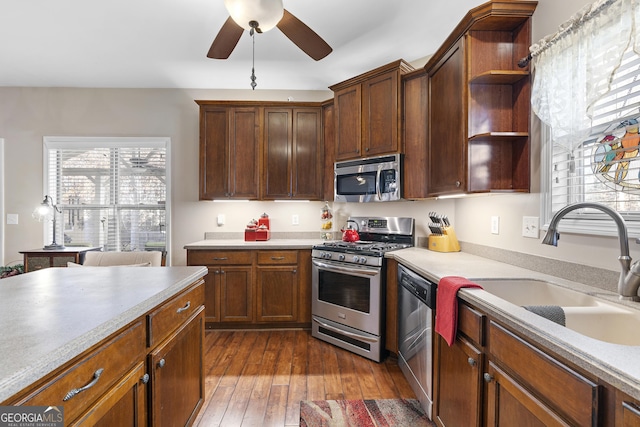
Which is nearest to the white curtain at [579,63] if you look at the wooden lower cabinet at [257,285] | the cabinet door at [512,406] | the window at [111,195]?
the cabinet door at [512,406]

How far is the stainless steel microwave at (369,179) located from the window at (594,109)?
122 cm

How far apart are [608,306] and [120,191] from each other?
4430mm

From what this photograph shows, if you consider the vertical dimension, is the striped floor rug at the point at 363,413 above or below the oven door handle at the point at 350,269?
below

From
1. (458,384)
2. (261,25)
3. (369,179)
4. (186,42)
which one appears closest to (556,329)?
(458,384)

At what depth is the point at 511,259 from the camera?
1.94 metres

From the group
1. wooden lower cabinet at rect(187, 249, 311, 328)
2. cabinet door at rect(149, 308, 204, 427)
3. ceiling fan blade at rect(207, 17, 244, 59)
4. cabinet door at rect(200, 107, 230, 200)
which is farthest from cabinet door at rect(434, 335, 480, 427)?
cabinet door at rect(200, 107, 230, 200)

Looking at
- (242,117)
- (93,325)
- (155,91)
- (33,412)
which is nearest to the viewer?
(33,412)

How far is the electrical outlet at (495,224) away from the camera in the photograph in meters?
2.12

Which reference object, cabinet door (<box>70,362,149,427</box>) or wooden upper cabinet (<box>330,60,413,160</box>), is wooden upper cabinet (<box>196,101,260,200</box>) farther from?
cabinet door (<box>70,362,149,427</box>)

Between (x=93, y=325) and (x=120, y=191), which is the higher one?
(x=120, y=191)

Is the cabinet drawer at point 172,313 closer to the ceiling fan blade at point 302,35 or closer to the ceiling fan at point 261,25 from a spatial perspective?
the ceiling fan at point 261,25

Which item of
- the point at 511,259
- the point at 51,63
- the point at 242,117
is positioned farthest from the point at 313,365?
the point at 51,63

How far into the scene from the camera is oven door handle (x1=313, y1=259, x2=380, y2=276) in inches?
98.8

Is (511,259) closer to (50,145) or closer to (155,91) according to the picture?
(155,91)
